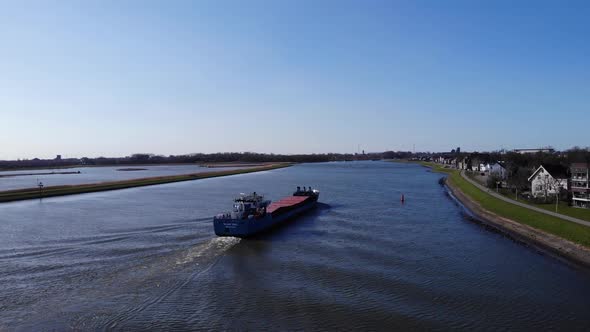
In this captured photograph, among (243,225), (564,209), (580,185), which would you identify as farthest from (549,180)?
(243,225)

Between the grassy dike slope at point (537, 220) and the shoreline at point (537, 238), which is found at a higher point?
the grassy dike slope at point (537, 220)

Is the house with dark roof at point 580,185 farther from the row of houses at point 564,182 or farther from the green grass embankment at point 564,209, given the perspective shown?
the green grass embankment at point 564,209

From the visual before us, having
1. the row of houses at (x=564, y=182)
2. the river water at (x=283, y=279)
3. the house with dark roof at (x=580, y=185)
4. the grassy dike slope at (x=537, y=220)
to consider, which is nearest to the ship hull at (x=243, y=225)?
the river water at (x=283, y=279)

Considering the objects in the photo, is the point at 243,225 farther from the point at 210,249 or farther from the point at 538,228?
the point at 538,228

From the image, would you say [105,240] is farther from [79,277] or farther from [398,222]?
[398,222]

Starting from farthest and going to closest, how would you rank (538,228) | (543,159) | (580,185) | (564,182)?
(543,159), (564,182), (580,185), (538,228)

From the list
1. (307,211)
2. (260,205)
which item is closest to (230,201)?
(307,211)

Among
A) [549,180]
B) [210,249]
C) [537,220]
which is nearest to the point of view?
[210,249]
